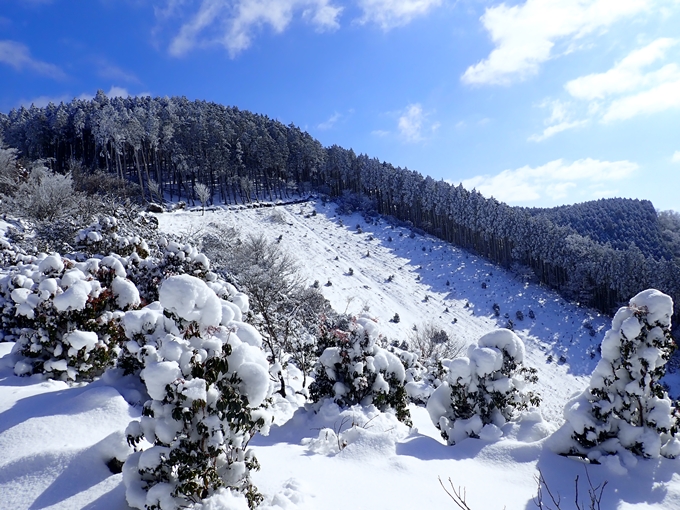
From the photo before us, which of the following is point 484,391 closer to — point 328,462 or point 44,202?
point 328,462

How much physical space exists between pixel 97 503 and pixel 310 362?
11.7 meters

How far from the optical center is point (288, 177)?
75.6 metres

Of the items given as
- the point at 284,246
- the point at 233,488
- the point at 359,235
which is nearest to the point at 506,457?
the point at 233,488

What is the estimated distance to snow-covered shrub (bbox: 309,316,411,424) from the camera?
8.58 m

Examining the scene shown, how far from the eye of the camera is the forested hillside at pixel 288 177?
51906 mm

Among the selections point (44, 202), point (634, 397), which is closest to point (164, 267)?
point (634, 397)

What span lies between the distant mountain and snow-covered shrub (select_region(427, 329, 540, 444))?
299 feet

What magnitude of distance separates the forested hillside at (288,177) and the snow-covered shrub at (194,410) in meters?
51.0

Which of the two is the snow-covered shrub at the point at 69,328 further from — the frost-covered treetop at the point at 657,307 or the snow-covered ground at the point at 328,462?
the frost-covered treetop at the point at 657,307

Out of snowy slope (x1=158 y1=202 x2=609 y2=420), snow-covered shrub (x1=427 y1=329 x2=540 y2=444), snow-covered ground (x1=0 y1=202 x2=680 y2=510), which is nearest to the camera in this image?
snow-covered ground (x1=0 y1=202 x2=680 y2=510)

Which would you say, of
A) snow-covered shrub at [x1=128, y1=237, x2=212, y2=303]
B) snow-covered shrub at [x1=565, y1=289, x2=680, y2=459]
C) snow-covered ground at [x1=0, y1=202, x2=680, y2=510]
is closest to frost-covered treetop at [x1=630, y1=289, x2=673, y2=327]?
snow-covered shrub at [x1=565, y1=289, x2=680, y2=459]

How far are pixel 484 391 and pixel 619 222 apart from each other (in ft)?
399

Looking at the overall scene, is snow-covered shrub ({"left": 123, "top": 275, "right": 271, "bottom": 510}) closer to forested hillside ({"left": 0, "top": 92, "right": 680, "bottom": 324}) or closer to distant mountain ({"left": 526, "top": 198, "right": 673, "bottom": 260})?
forested hillside ({"left": 0, "top": 92, "right": 680, "bottom": 324})

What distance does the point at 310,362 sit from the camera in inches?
608
